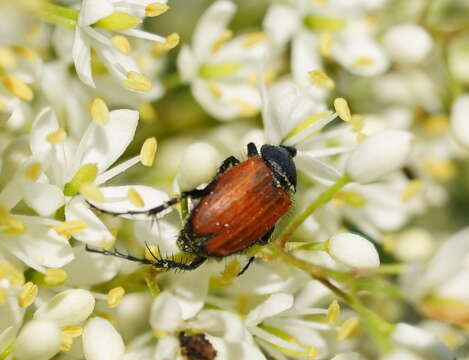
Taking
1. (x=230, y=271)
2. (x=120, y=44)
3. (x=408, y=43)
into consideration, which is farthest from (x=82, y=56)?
(x=408, y=43)

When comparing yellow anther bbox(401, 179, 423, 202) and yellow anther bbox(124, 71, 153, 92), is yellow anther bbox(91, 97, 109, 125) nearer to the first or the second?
yellow anther bbox(124, 71, 153, 92)

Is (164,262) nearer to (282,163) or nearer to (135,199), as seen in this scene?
(135,199)

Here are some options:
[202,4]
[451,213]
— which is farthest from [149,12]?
[451,213]

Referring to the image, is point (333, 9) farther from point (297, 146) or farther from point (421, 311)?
point (421, 311)

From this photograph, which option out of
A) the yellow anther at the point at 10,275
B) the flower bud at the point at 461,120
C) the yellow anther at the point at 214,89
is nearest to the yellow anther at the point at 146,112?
the yellow anther at the point at 214,89

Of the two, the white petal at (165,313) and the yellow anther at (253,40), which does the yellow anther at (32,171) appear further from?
the yellow anther at (253,40)
